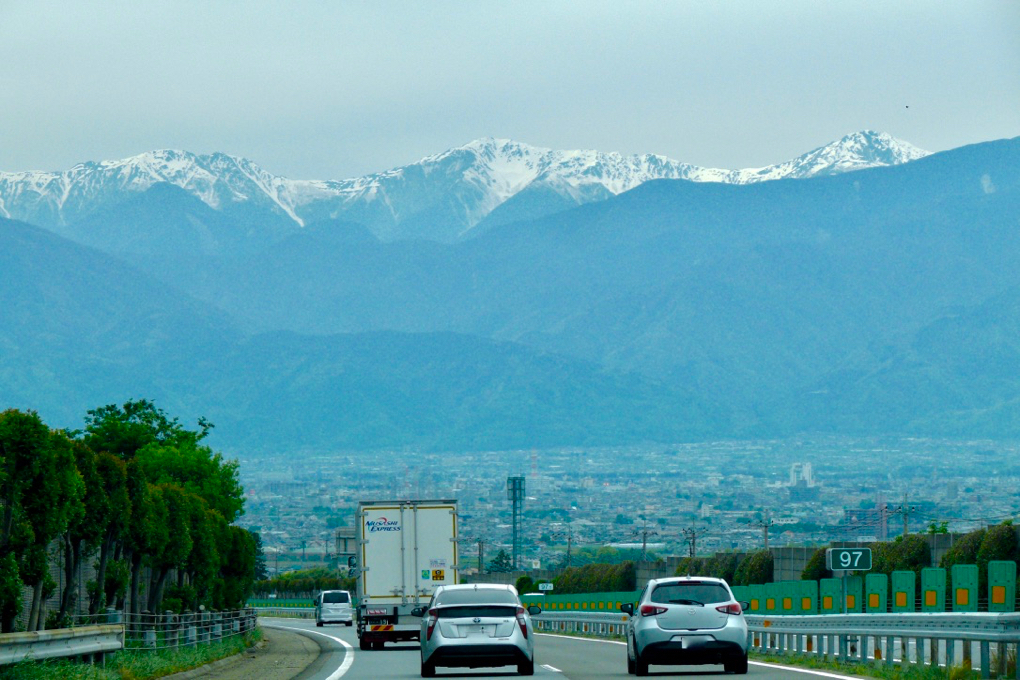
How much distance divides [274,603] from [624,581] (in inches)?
3752

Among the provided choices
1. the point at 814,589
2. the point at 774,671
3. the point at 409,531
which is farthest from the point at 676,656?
the point at 409,531

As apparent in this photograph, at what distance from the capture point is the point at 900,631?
91.2ft

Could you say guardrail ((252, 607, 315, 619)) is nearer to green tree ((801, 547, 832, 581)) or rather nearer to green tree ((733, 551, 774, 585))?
green tree ((733, 551, 774, 585))

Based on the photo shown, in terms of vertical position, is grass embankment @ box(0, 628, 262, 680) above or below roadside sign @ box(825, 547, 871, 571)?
below

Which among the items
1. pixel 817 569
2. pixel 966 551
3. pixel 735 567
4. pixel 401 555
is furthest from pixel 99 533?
pixel 735 567

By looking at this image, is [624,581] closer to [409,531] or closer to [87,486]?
[409,531]

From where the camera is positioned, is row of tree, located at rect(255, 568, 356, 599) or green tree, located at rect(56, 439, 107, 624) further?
row of tree, located at rect(255, 568, 356, 599)

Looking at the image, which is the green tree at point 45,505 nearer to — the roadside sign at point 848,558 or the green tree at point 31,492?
the green tree at point 31,492

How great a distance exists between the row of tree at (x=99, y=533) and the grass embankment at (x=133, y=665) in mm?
1770

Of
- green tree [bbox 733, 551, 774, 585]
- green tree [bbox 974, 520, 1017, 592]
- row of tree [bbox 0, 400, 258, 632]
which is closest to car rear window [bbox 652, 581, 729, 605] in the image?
row of tree [bbox 0, 400, 258, 632]

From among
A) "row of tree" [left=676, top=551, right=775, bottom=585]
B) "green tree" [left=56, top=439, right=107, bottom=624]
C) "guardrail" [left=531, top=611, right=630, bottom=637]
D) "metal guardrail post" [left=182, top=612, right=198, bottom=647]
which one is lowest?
"guardrail" [left=531, top=611, right=630, bottom=637]

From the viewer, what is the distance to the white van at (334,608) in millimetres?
94312

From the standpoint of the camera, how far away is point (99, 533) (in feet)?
124

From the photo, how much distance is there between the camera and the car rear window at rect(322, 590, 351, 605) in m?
96.4
